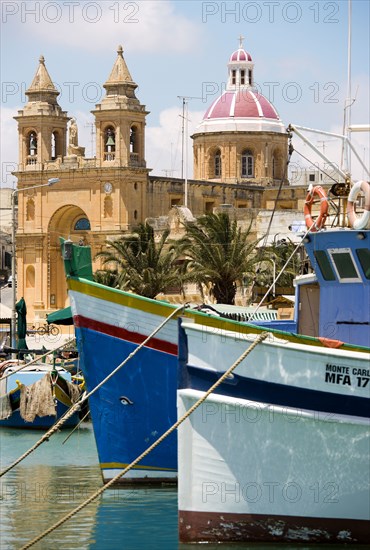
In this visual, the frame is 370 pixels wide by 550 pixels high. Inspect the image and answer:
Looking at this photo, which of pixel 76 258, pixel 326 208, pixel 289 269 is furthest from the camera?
pixel 289 269

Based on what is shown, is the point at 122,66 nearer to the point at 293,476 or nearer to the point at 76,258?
the point at 76,258

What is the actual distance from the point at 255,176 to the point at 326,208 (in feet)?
283

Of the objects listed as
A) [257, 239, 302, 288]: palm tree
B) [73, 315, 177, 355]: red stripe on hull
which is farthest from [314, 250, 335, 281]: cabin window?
[257, 239, 302, 288]: palm tree

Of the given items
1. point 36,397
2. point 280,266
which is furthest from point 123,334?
point 280,266

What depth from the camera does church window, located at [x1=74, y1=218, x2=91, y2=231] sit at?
94.7 meters

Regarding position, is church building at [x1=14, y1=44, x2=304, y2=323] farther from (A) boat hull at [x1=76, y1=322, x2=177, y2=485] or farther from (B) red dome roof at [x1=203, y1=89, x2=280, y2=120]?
(A) boat hull at [x1=76, y1=322, x2=177, y2=485]

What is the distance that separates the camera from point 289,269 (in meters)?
56.5

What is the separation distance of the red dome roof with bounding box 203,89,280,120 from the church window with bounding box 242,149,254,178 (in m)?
2.77

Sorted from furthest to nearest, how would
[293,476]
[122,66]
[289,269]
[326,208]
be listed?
[122,66], [289,269], [326,208], [293,476]

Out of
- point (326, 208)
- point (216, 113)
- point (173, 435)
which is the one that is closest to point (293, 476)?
point (326, 208)

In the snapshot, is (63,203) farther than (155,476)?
Yes

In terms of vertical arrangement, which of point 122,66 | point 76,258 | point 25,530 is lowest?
point 25,530

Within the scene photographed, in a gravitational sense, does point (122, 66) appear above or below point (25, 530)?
above

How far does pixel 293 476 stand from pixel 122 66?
73230 millimetres
